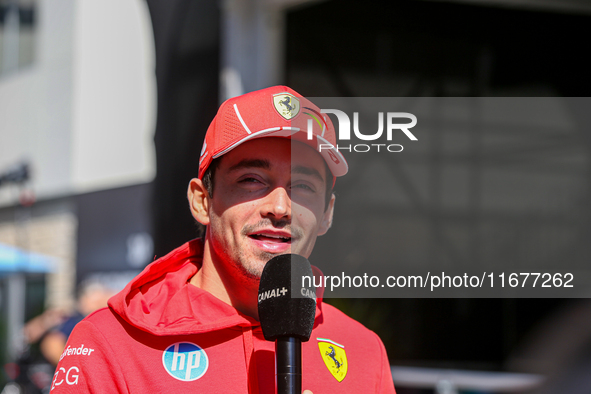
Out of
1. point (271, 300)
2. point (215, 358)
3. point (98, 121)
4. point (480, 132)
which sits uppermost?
point (98, 121)

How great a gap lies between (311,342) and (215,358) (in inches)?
11.0

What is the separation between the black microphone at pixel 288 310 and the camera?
124 cm

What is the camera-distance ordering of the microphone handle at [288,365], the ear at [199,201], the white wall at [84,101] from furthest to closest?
the white wall at [84,101] → the ear at [199,201] → the microphone handle at [288,365]

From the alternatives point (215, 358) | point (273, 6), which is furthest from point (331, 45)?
point (215, 358)

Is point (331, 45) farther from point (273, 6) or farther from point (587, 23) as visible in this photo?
point (587, 23)

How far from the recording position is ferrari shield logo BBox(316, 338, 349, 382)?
1.57 metres

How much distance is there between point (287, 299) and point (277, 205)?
274mm

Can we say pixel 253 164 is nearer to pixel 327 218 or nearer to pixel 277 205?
pixel 277 205

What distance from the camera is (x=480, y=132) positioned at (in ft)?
5.79

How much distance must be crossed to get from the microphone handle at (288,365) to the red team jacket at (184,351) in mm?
231

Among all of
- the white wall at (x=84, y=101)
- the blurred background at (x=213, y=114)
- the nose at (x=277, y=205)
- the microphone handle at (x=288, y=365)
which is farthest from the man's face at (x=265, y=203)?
the white wall at (x=84, y=101)

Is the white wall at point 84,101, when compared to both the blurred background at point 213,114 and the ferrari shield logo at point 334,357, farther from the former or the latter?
the ferrari shield logo at point 334,357

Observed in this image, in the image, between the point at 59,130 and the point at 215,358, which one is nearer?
the point at 215,358

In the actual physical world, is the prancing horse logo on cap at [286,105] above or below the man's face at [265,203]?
above
